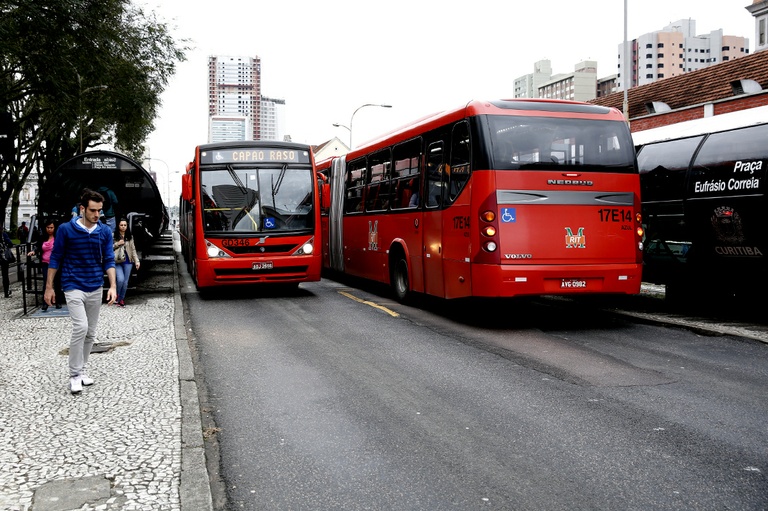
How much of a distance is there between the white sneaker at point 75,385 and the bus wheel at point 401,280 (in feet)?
23.8

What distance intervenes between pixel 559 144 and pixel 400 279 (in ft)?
14.5

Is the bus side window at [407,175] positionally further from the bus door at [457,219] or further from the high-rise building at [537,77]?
the high-rise building at [537,77]

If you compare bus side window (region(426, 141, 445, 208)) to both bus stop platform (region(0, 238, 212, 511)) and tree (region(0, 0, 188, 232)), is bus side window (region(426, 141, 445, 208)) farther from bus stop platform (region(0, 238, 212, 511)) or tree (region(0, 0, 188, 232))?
tree (region(0, 0, 188, 232))

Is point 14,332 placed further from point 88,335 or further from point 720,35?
point 720,35

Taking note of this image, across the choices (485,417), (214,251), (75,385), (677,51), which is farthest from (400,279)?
(677,51)

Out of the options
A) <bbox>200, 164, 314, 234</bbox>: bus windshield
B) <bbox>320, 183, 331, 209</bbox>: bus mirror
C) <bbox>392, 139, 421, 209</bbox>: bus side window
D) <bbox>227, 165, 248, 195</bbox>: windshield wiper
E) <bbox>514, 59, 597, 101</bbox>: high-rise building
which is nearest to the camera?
<bbox>392, 139, 421, 209</bbox>: bus side window

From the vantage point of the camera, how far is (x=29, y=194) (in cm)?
10156

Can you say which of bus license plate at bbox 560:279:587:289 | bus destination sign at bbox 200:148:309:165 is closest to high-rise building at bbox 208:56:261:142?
bus destination sign at bbox 200:148:309:165

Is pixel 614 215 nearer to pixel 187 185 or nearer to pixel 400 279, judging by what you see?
pixel 400 279

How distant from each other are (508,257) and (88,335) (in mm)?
5349

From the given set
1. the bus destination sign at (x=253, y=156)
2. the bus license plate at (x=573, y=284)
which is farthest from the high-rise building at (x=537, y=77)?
the bus license plate at (x=573, y=284)

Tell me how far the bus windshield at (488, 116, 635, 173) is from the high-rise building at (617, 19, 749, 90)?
15281cm

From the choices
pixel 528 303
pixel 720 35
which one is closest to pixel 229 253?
pixel 528 303

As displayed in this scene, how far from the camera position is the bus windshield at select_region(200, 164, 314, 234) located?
15.1 m
